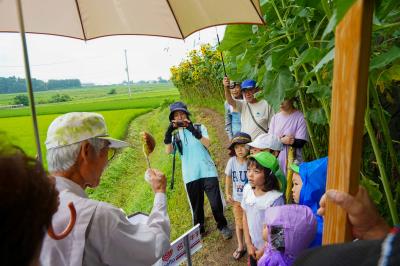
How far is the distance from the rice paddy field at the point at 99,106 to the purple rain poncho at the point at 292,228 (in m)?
9.72

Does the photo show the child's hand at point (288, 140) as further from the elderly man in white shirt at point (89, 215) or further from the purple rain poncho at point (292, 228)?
the elderly man in white shirt at point (89, 215)

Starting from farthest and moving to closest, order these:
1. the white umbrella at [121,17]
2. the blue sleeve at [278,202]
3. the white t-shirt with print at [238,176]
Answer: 1. the white t-shirt with print at [238,176]
2. the blue sleeve at [278,202]
3. the white umbrella at [121,17]

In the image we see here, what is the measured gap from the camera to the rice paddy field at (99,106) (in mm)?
12297

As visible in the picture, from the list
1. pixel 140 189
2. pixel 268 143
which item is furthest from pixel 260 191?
pixel 140 189

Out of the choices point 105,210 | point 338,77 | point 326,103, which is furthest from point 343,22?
point 326,103

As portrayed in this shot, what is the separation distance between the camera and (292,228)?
61.2 inches

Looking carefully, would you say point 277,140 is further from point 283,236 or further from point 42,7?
point 42,7

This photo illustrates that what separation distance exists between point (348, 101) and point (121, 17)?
142cm

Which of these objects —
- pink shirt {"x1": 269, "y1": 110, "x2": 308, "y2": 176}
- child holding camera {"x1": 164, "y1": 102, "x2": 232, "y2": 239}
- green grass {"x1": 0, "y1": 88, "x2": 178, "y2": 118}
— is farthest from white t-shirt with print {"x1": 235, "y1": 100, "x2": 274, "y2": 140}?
green grass {"x1": 0, "y1": 88, "x2": 178, "y2": 118}

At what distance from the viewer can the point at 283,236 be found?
1567 millimetres

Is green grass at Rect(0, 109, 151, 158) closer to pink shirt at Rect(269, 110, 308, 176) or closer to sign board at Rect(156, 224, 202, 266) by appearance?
pink shirt at Rect(269, 110, 308, 176)

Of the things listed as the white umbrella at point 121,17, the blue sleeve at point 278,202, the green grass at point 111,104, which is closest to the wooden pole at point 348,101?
the white umbrella at point 121,17

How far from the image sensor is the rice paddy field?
40.3ft

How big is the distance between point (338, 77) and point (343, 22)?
0.09 m
